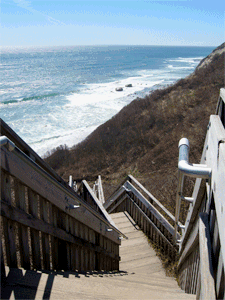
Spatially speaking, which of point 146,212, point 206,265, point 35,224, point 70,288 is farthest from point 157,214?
point 206,265

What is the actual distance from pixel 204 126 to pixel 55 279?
1310 centimetres

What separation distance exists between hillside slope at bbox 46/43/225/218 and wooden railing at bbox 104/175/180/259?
119 inches

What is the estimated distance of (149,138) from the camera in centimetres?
1708

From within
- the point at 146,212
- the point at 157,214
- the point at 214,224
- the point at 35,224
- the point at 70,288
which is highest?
the point at 214,224

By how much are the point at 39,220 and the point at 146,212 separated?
3829 mm

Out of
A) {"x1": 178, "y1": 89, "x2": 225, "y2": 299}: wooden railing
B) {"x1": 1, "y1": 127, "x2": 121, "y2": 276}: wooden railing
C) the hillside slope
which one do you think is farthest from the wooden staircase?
the hillside slope

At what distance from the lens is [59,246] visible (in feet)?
8.50

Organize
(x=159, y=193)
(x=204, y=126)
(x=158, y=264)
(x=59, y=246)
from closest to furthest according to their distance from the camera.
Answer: (x=59, y=246) < (x=158, y=264) < (x=159, y=193) < (x=204, y=126)

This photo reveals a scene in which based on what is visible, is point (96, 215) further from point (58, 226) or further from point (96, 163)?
point (96, 163)

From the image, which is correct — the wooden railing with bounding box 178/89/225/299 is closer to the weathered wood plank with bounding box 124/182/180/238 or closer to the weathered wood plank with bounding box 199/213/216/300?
the weathered wood plank with bounding box 199/213/216/300

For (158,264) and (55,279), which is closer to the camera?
(55,279)

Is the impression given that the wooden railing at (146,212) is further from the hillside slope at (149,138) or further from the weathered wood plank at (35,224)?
the hillside slope at (149,138)

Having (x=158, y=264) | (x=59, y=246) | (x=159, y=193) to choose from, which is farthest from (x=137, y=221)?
(x=59, y=246)

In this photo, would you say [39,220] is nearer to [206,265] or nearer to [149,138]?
[206,265]
